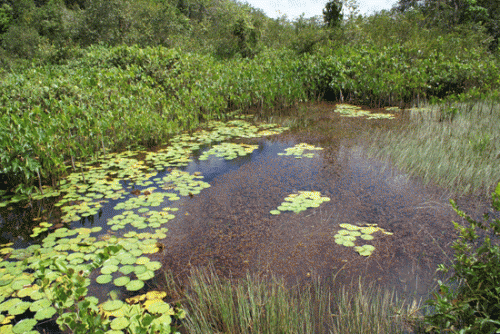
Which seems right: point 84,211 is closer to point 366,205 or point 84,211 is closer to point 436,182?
point 366,205

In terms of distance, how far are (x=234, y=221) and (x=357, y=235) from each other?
3.48ft

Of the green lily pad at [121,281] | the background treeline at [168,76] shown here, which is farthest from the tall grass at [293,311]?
the background treeline at [168,76]

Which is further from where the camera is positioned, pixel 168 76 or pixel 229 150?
pixel 168 76

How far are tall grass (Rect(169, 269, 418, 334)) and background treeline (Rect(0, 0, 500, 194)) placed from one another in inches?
91.3

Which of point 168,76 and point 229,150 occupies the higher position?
point 168,76

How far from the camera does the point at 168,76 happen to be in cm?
677

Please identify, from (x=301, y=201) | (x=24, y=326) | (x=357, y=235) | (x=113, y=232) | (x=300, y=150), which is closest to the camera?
(x=24, y=326)

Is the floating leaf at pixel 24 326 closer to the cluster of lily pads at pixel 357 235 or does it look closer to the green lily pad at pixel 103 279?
the green lily pad at pixel 103 279

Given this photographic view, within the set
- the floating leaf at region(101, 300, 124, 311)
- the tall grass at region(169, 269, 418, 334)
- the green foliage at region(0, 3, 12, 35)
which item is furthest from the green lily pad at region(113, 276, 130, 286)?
the green foliage at region(0, 3, 12, 35)

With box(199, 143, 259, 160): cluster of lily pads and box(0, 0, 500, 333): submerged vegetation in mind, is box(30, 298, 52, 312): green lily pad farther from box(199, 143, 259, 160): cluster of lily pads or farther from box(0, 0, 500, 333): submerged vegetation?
box(199, 143, 259, 160): cluster of lily pads

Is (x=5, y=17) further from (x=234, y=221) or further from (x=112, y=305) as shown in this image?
(x=112, y=305)

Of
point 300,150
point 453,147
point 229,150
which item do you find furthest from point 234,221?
point 453,147

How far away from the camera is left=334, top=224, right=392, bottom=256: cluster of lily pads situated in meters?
2.41

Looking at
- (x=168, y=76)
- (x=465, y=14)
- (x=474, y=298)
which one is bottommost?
(x=474, y=298)
